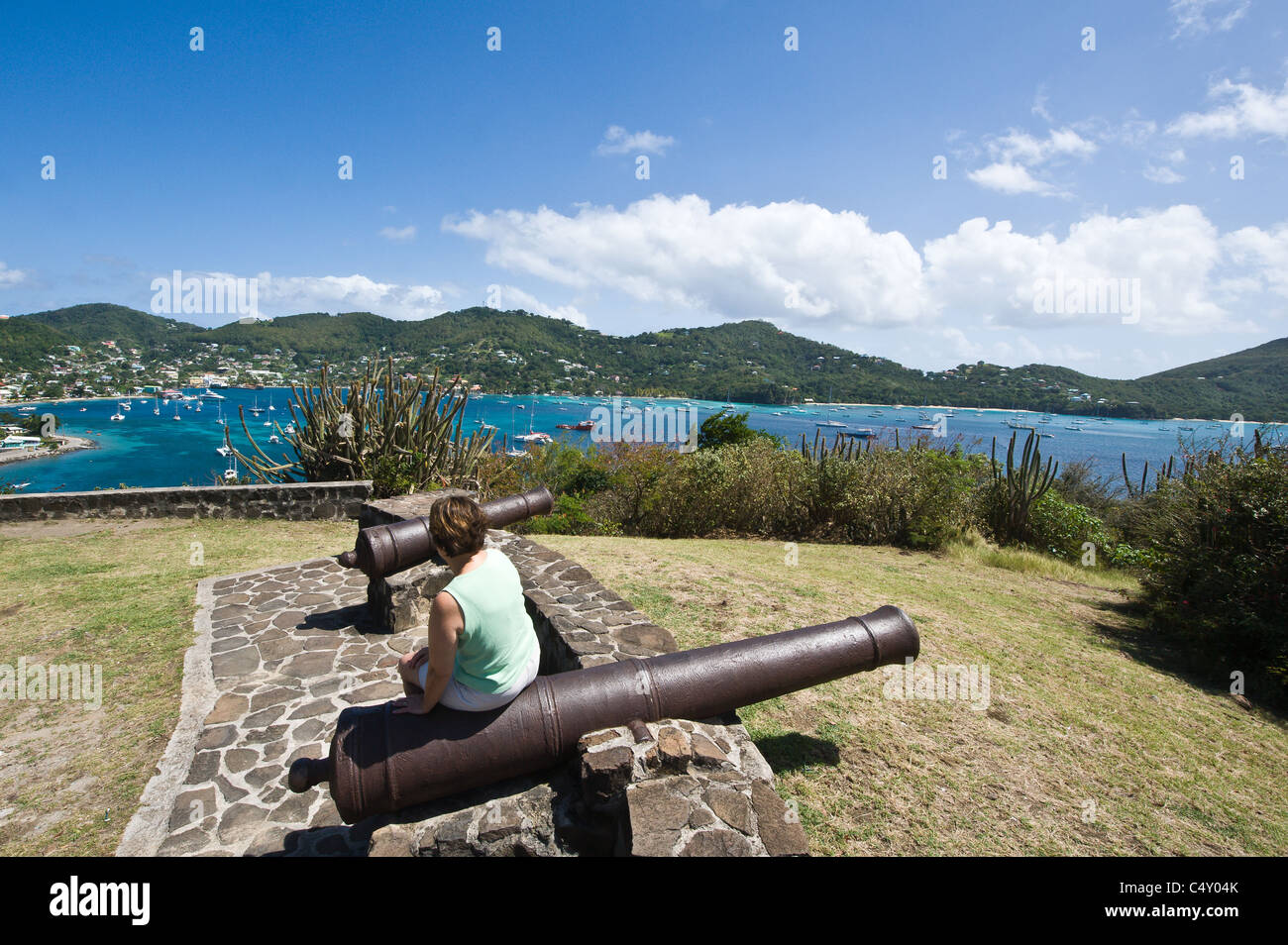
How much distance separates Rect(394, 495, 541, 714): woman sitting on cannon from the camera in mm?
2135

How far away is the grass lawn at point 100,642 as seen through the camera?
302cm

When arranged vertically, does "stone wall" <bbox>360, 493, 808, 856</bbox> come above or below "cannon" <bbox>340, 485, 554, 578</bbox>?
below

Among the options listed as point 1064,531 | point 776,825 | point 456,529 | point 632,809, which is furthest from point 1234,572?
point 456,529

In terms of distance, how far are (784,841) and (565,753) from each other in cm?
94

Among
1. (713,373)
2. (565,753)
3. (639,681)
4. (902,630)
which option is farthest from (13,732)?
(713,373)

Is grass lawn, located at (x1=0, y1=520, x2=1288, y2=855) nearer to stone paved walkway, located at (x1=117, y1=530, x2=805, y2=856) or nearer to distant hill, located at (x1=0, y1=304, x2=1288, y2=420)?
stone paved walkway, located at (x1=117, y1=530, x2=805, y2=856)

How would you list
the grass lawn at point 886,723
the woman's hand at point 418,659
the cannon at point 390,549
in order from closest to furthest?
the woman's hand at point 418,659 < the grass lawn at point 886,723 < the cannon at point 390,549

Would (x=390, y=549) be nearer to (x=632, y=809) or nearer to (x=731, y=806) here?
(x=632, y=809)

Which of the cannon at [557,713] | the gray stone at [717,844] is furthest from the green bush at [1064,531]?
the gray stone at [717,844]

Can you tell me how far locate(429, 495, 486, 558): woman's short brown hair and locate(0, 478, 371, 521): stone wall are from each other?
923 centimetres

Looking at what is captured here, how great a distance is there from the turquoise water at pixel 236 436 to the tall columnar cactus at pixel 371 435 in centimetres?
144

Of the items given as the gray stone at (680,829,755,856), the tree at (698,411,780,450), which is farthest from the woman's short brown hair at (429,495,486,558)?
the tree at (698,411,780,450)

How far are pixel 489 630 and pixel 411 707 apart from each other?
486 millimetres

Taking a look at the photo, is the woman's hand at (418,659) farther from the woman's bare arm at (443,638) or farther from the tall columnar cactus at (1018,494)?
the tall columnar cactus at (1018,494)
